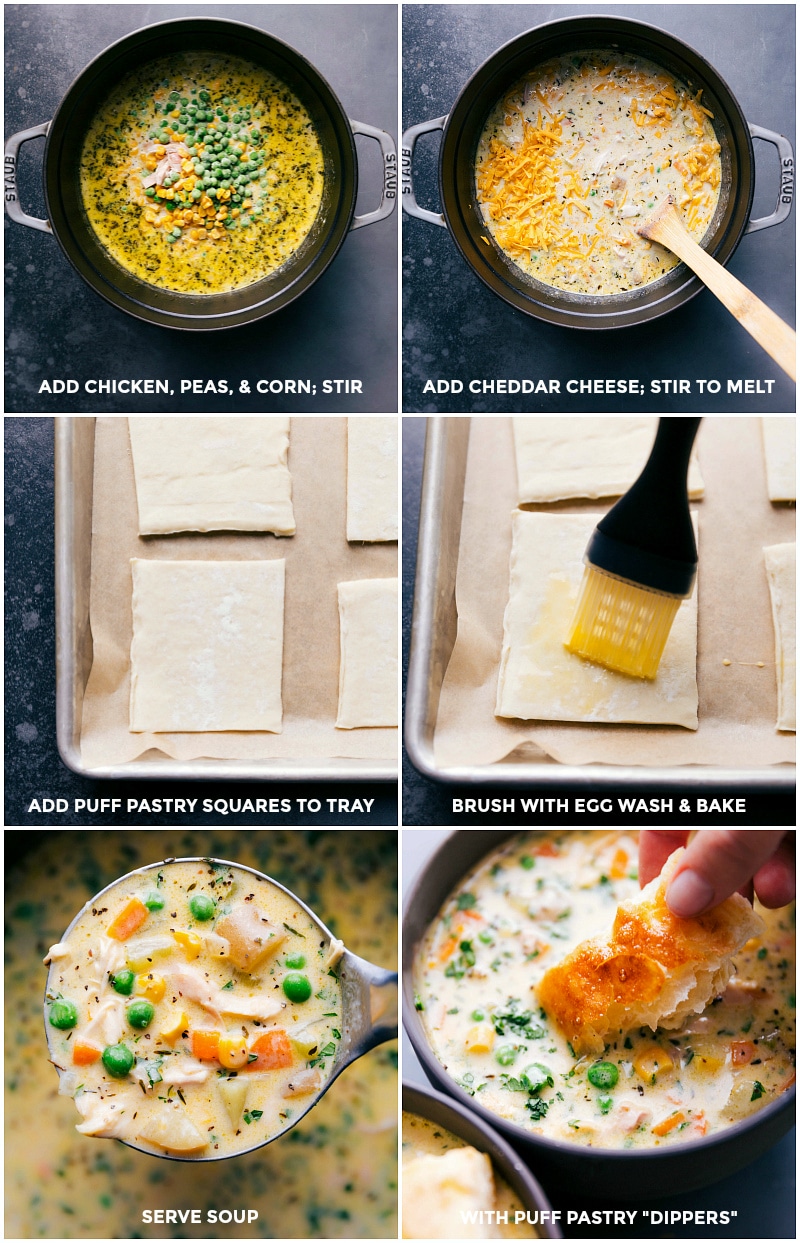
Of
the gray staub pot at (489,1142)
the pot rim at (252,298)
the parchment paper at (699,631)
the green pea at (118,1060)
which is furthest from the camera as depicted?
the parchment paper at (699,631)

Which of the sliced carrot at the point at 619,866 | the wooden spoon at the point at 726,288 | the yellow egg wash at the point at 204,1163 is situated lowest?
the yellow egg wash at the point at 204,1163

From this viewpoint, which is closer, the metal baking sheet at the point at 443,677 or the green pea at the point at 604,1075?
the green pea at the point at 604,1075

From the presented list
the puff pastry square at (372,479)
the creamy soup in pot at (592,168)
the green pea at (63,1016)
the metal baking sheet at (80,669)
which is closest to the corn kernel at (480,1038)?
the metal baking sheet at (80,669)

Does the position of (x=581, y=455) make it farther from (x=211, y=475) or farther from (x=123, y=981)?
(x=123, y=981)

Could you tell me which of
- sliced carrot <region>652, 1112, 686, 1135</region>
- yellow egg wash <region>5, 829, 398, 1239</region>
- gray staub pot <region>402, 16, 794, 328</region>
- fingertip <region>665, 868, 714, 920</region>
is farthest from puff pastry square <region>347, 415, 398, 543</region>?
sliced carrot <region>652, 1112, 686, 1135</region>

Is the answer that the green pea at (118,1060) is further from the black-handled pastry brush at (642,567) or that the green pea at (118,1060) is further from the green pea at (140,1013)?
the black-handled pastry brush at (642,567)

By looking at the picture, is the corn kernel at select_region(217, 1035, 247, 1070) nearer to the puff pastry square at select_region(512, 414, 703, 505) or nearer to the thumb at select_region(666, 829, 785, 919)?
the thumb at select_region(666, 829, 785, 919)
